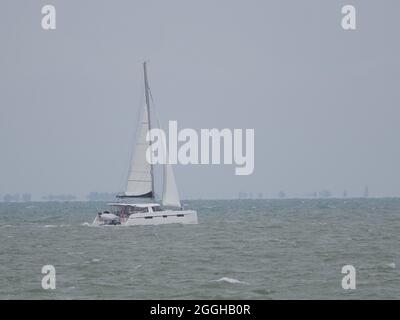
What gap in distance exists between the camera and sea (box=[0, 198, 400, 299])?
3372cm

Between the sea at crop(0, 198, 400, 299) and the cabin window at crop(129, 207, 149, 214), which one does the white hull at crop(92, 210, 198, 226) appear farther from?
the sea at crop(0, 198, 400, 299)

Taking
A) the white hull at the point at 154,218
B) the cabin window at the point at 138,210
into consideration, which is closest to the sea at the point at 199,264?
the white hull at the point at 154,218

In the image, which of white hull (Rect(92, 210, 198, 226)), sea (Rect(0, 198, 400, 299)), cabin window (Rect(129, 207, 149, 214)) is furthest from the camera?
cabin window (Rect(129, 207, 149, 214))

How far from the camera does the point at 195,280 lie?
37.0 m

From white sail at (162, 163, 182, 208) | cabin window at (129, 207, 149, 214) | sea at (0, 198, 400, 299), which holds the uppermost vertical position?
white sail at (162, 163, 182, 208)

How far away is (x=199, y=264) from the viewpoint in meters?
43.6

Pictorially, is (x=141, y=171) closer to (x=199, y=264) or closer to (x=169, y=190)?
(x=169, y=190)

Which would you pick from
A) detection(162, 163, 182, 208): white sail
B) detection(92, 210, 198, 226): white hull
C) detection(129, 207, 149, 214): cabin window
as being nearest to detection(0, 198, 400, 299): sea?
detection(92, 210, 198, 226): white hull

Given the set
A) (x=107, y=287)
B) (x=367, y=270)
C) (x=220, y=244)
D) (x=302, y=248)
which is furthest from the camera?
(x=220, y=244)

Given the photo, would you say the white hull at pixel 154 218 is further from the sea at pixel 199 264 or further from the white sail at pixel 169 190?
the white sail at pixel 169 190

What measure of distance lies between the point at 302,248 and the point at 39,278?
783 inches
